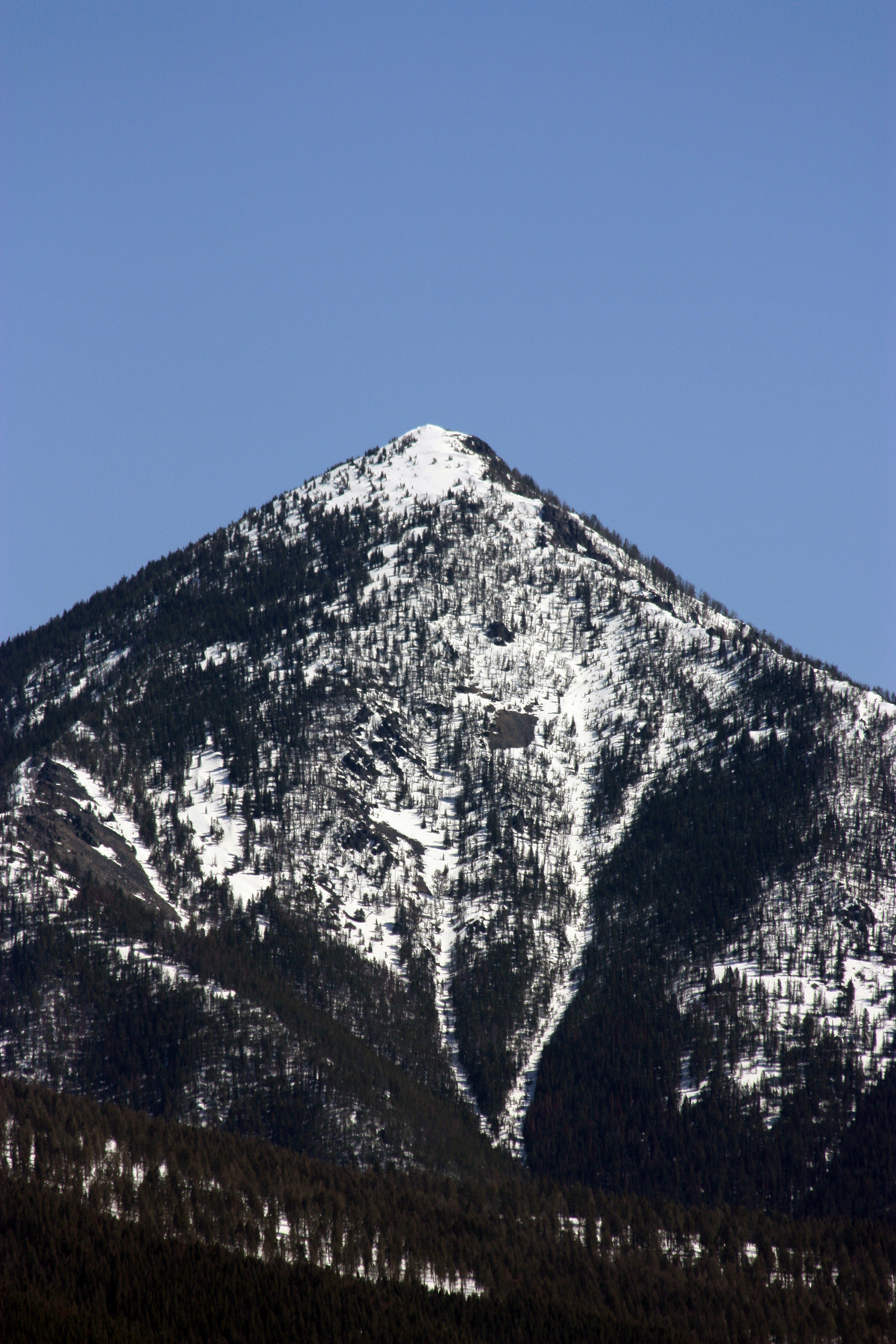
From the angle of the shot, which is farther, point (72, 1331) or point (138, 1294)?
point (138, 1294)

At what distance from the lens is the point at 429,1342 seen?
198625 millimetres

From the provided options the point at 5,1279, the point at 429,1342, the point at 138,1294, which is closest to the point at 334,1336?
the point at 429,1342

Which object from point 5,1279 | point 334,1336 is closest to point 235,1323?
point 334,1336

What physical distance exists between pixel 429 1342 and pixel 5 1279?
50.6 metres

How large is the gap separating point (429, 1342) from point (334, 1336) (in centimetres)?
1128

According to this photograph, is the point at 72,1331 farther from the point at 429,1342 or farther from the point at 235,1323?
the point at 429,1342

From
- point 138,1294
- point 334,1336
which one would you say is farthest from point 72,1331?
point 334,1336

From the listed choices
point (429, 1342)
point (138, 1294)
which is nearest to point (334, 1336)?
point (429, 1342)

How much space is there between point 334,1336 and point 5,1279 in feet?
129

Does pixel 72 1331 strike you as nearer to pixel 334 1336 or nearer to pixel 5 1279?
pixel 5 1279

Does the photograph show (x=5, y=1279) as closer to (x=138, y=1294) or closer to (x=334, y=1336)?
(x=138, y=1294)

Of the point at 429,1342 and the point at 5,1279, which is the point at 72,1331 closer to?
the point at 5,1279

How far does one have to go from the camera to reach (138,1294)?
19825 centimetres

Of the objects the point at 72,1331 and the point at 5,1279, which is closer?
the point at 72,1331
